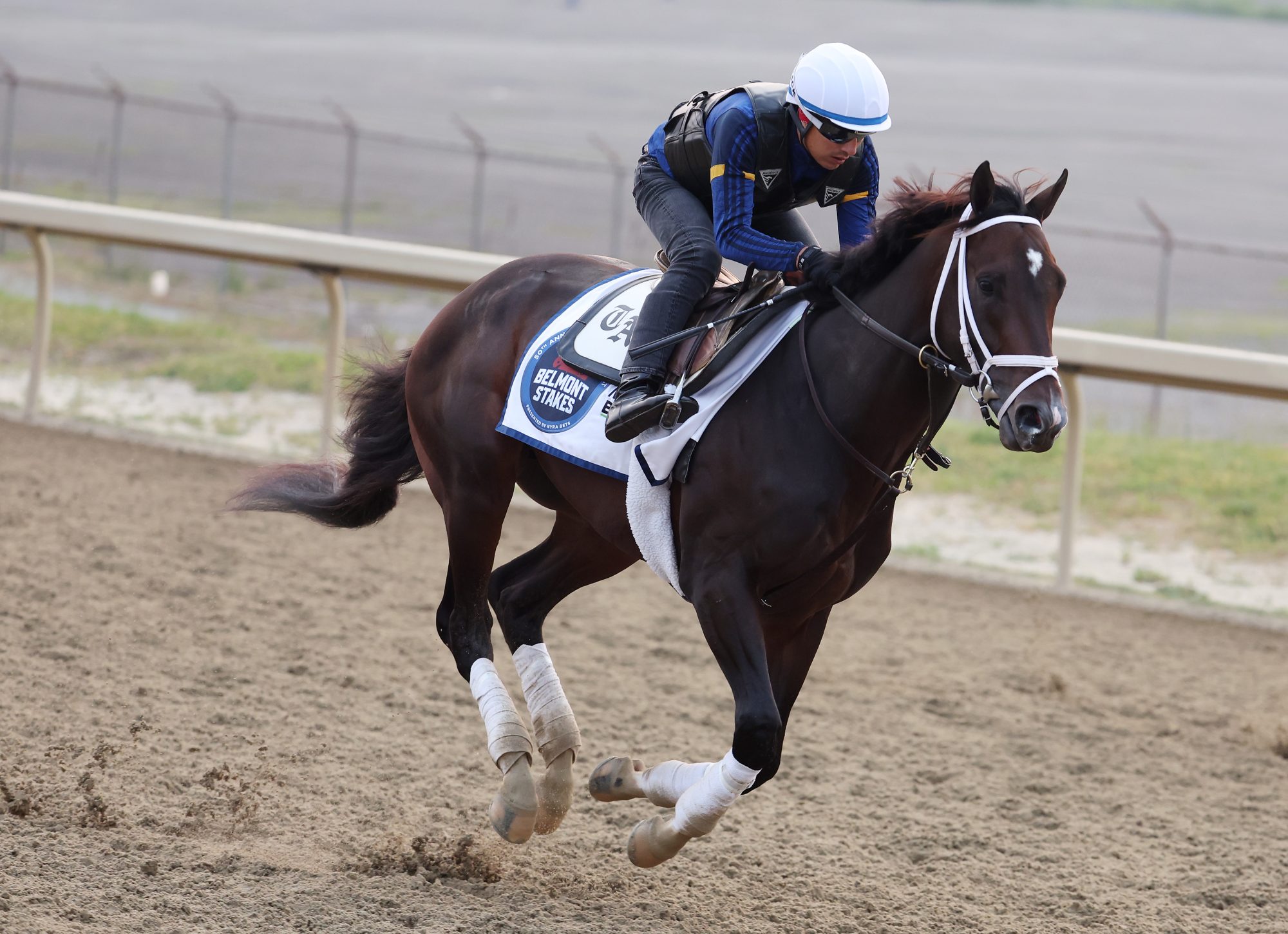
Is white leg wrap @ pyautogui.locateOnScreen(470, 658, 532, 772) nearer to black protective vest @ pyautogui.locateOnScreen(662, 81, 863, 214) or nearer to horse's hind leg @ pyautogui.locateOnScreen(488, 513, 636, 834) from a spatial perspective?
horse's hind leg @ pyautogui.locateOnScreen(488, 513, 636, 834)

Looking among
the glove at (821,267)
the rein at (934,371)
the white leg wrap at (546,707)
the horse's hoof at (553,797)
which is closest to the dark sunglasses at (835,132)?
the glove at (821,267)

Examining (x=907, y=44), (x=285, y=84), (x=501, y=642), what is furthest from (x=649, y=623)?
(x=907, y=44)

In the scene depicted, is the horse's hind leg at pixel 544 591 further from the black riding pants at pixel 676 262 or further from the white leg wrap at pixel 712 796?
the black riding pants at pixel 676 262

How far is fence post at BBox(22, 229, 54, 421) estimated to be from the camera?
8.85 m

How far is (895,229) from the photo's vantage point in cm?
375

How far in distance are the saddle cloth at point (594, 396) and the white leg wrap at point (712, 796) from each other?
2.68 ft

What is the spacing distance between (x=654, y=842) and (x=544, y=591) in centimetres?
114

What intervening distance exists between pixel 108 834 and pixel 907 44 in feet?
106

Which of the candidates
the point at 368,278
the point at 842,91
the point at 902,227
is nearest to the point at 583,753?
the point at 902,227

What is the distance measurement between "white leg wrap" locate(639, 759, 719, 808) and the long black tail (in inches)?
62.5

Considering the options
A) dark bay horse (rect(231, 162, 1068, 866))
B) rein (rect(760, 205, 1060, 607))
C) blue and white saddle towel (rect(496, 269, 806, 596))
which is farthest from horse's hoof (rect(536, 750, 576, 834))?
rein (rect(760, 205, 1060, 607))

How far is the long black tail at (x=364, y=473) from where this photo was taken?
204 inches

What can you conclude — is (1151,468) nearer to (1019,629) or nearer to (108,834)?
(1019,629)

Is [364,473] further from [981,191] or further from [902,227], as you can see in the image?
[981,191]
